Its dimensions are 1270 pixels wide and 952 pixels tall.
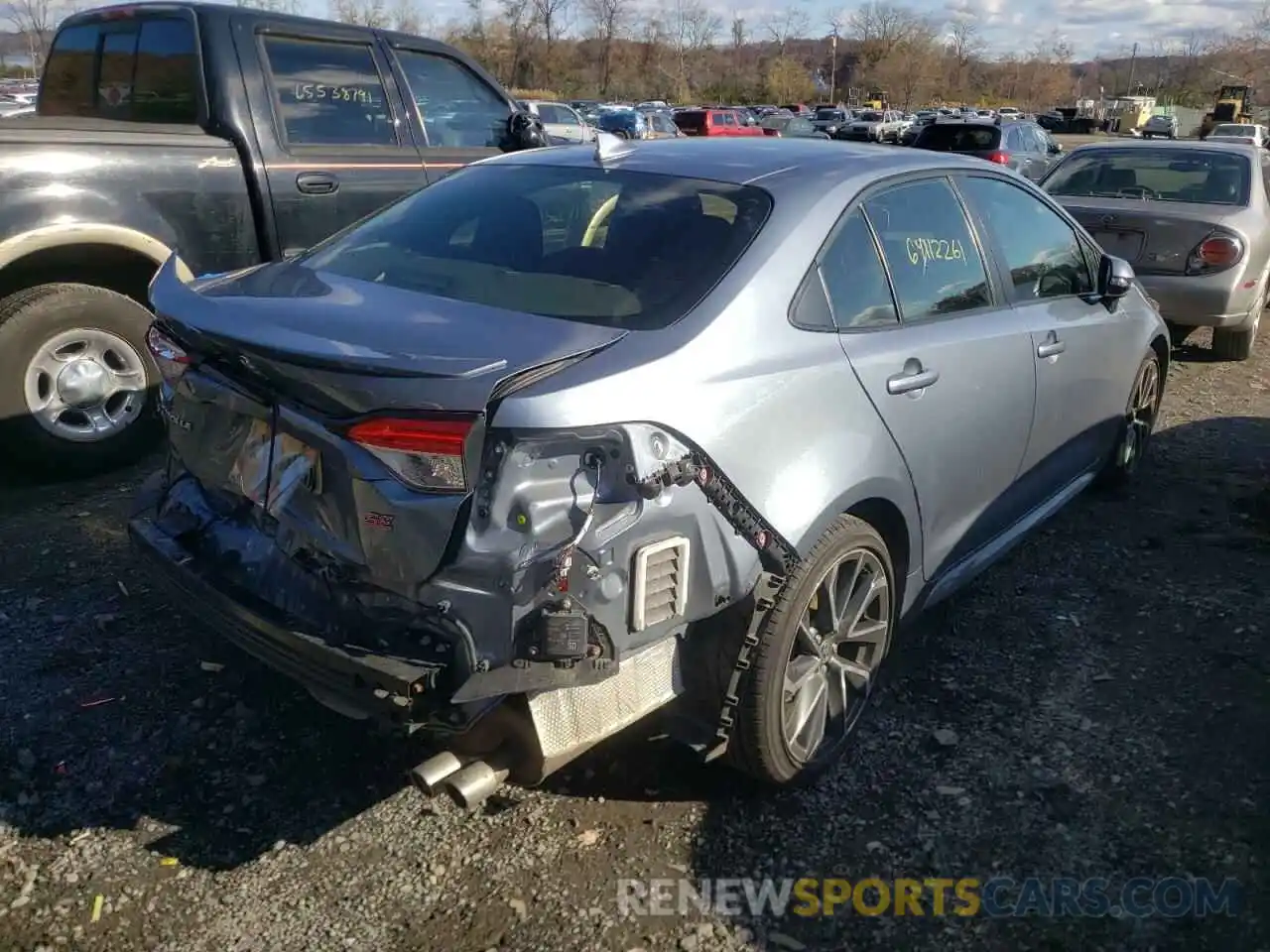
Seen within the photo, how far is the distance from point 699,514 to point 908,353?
1.08 metres

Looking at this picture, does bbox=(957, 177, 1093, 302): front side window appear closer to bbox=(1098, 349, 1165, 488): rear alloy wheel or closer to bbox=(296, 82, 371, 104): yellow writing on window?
bbox=(1098, 349, 1165, 488): rear alloy wheel

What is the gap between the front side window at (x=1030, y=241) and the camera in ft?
12.8

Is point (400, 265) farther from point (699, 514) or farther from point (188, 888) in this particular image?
point (188, 888)

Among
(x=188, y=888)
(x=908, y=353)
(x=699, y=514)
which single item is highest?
(x=908, y=353)

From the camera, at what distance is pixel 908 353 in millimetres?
3150

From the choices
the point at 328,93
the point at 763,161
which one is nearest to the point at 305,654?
the point at 763,161

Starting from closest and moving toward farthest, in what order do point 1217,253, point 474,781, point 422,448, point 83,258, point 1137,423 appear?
point 422,448 → point 474,781 → point 83,258 → point 1137,423 → point 1217,253

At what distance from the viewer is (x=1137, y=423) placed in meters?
5.31

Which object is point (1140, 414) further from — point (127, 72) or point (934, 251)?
point (127, 72)

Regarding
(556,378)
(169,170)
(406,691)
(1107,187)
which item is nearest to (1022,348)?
(556,378)

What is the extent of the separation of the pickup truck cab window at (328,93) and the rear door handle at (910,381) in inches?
142

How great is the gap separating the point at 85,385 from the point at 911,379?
12.0 ft

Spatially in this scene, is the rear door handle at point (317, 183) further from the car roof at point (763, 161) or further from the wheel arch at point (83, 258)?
the car roof at point (763, 161)

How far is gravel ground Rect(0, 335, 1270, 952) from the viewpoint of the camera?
258 centimetres
